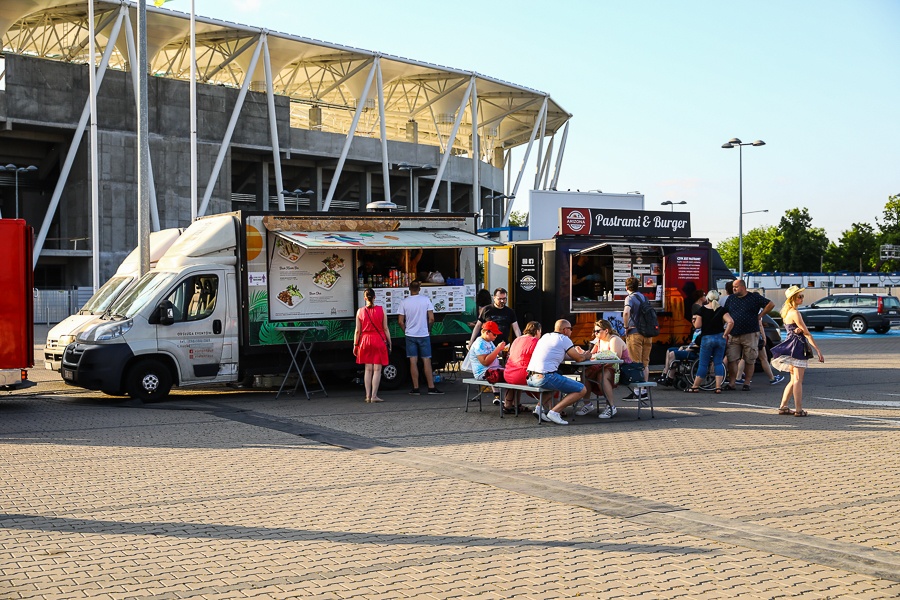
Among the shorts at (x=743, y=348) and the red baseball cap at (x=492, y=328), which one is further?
the shorts at (x=743, y=348)

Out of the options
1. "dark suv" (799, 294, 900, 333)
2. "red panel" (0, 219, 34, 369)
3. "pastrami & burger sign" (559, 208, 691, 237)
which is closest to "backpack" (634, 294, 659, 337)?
"pastrami & burger sign" (559, 208, 691, 237)

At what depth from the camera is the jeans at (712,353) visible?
A: 1570 centimetres

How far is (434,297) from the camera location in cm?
1725

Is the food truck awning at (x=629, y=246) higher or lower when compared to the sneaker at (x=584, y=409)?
higher

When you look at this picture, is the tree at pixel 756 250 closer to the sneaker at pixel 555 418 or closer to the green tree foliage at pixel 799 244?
the green tree foliage at pixel 799 244

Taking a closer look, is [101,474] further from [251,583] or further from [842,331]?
[842,331]

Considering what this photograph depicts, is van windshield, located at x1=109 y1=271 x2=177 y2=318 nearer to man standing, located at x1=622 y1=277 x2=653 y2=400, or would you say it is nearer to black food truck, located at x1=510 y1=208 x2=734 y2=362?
black food truck, located at x1=510 y1=208 x2=734 y2=362

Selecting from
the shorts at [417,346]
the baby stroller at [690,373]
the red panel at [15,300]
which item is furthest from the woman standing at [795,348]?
the red panel at [15,300]

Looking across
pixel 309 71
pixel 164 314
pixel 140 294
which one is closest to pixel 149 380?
pixel 164 314

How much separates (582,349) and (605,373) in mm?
984

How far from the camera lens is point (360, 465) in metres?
9.44

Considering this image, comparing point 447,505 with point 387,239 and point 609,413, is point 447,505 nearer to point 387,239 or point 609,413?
point 609,413

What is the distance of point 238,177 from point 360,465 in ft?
181

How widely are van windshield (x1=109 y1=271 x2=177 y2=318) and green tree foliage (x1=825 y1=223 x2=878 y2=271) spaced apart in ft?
283
